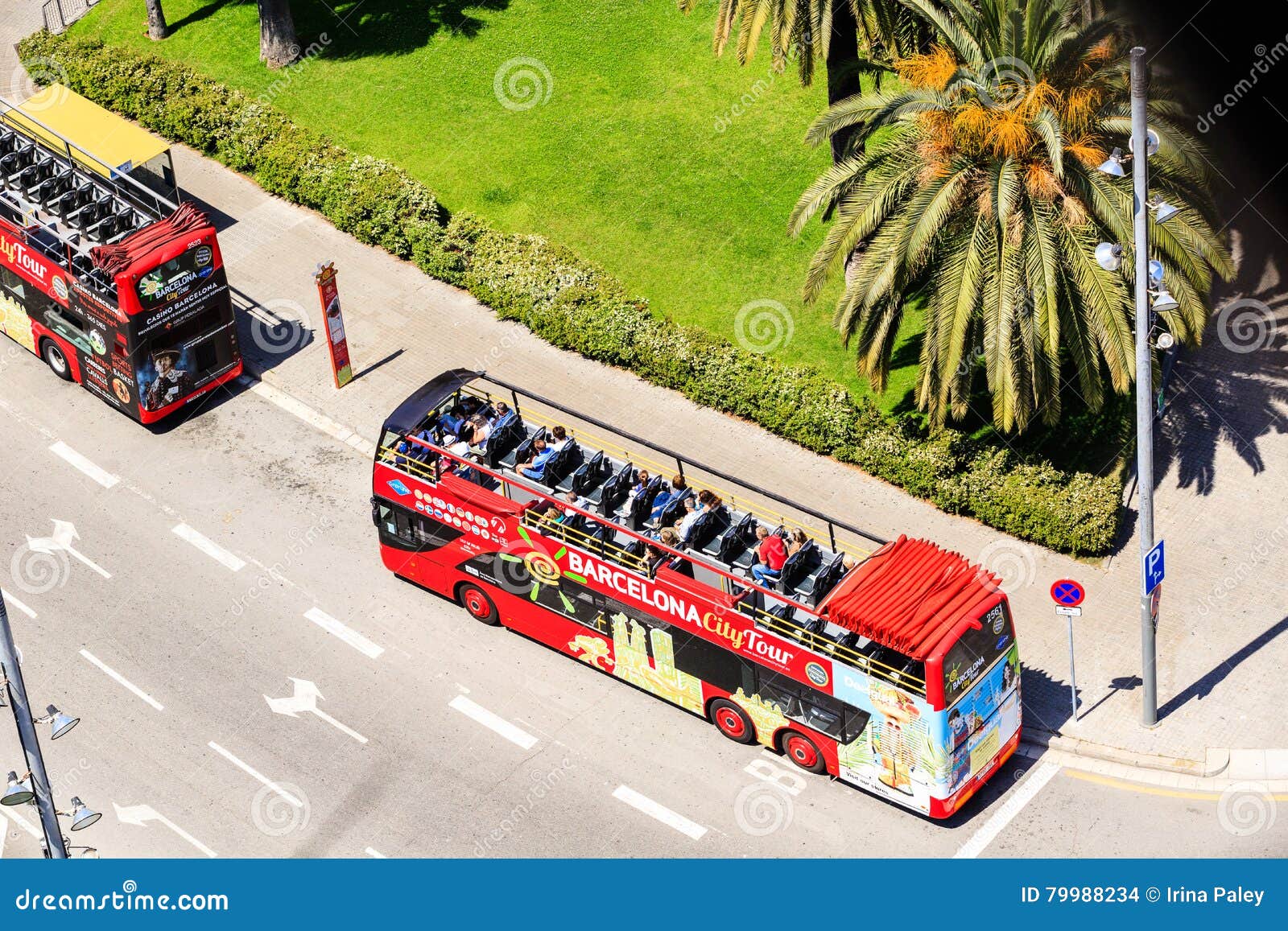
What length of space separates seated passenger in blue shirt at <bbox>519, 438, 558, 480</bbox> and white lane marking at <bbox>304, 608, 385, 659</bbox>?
175 inches

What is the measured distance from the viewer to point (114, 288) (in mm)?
37219

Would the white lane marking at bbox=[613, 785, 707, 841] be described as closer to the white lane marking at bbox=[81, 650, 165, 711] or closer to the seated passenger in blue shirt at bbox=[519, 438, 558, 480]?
the seated passenger in blue shirt at bbox=[519, 438, 558, 480]

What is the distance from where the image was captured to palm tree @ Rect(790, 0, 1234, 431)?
3127 centimetres

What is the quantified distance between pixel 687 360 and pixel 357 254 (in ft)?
31.9

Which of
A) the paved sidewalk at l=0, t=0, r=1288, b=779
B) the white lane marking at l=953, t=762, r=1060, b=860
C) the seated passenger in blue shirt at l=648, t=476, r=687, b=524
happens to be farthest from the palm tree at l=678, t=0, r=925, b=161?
the white lane marking at l=953, t=762, r=1060, b=860

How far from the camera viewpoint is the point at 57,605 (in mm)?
35031

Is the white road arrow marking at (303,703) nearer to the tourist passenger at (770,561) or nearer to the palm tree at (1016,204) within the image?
the tourist passenger at (770,561)

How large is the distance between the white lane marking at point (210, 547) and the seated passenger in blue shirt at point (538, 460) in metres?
6.62

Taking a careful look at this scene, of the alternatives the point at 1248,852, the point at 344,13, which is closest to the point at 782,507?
the point at 1248,852

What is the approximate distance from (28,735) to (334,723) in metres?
8.05

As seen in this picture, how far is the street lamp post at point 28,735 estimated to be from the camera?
24.4 metres

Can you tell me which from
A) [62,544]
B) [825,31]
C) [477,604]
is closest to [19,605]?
[62,544]

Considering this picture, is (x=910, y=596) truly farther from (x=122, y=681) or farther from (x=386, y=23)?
(x=386, y=23)

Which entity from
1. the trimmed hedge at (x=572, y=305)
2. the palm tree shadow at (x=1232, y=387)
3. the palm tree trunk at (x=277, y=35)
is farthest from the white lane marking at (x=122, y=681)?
the palm tree trunk at (x=277, y=35)
